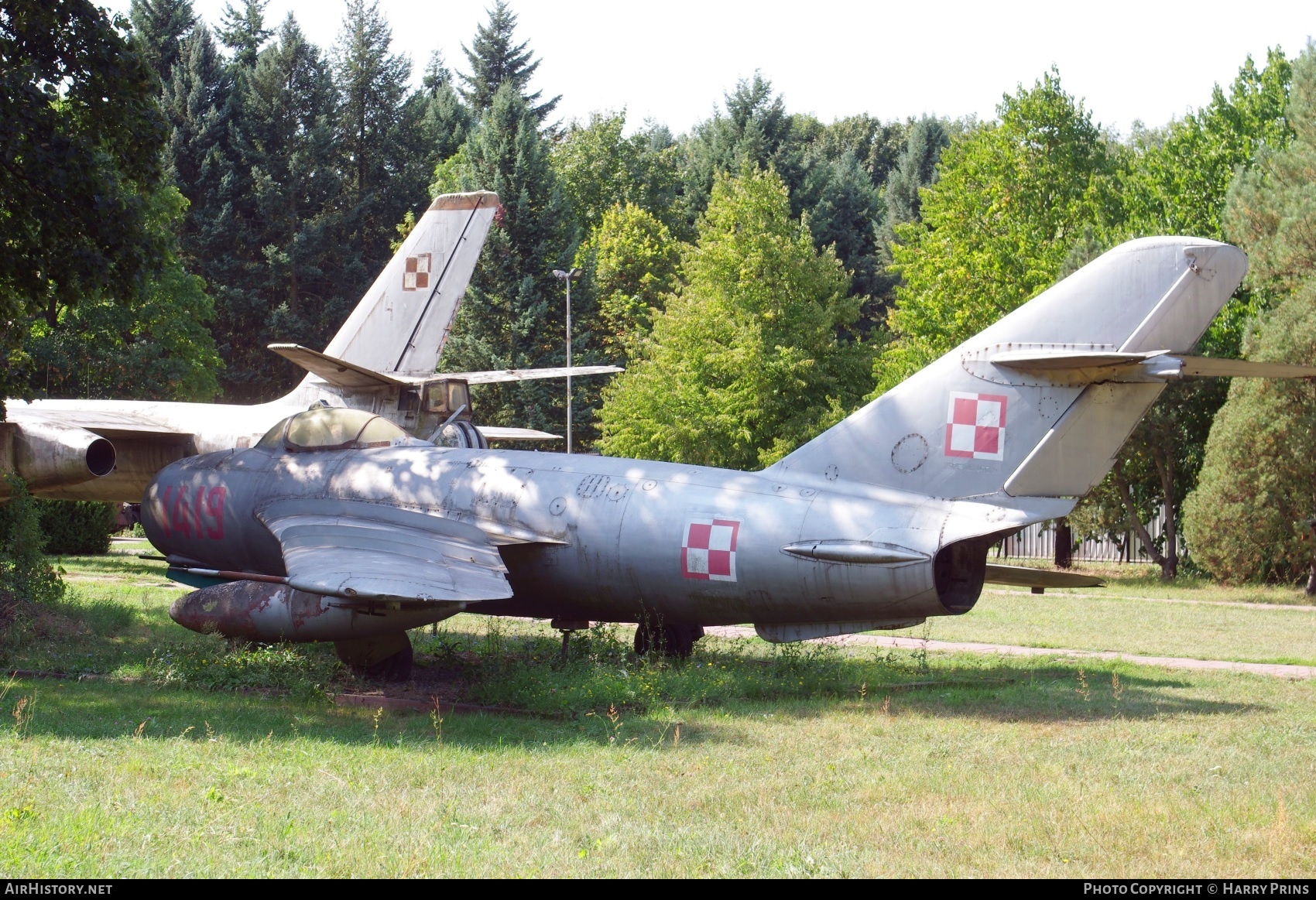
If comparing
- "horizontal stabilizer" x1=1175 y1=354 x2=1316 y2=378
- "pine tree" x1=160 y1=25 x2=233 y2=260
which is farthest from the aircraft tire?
"pine tree" x1=160 y1=25 x2=233 y2=260

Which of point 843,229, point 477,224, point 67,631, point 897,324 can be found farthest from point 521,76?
point 67,631

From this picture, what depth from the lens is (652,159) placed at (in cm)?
7450

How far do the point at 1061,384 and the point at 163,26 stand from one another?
56483 millimetres

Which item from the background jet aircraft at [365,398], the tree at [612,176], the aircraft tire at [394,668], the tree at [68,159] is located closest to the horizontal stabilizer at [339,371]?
the background jet aircraft at [365,398]

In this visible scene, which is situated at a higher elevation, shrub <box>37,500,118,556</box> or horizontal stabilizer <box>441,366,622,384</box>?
horizontal stabilizer <box>441,366,622,384</box>

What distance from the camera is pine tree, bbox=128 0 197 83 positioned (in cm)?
5616

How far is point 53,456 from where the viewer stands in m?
16.3

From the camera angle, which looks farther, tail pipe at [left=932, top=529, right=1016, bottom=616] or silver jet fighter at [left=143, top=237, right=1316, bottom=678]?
tail pipe at [left=932, top=529, right=1016, bottom=616]

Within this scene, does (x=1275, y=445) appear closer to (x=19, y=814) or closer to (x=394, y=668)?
(x=394, y=668)

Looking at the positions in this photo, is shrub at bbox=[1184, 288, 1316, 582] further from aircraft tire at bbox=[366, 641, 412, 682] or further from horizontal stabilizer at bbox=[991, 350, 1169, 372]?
aircraft tire at bbox=[366, 641, 412, 682]

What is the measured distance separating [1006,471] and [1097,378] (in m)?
1.26

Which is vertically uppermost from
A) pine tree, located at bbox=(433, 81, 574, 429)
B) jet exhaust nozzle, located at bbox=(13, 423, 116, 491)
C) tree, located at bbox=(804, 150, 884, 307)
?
tree, located at bbox=(804, 150, 884, 307)

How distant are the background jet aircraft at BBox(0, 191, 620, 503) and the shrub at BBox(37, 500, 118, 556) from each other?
7485 millimetres

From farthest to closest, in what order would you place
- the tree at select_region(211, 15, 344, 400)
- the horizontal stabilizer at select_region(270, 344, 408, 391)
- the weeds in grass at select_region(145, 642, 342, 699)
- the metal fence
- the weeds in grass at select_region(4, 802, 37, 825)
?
the tree at select_region(211, 15, 344, 400), the metal fence, the horizontal stabilizer at select_region(270, 344, 408, 391), the weeds in grass at select_region(145, 642, 342, 699), the weeds in grass at select_region(4, 802, 37, 825)
